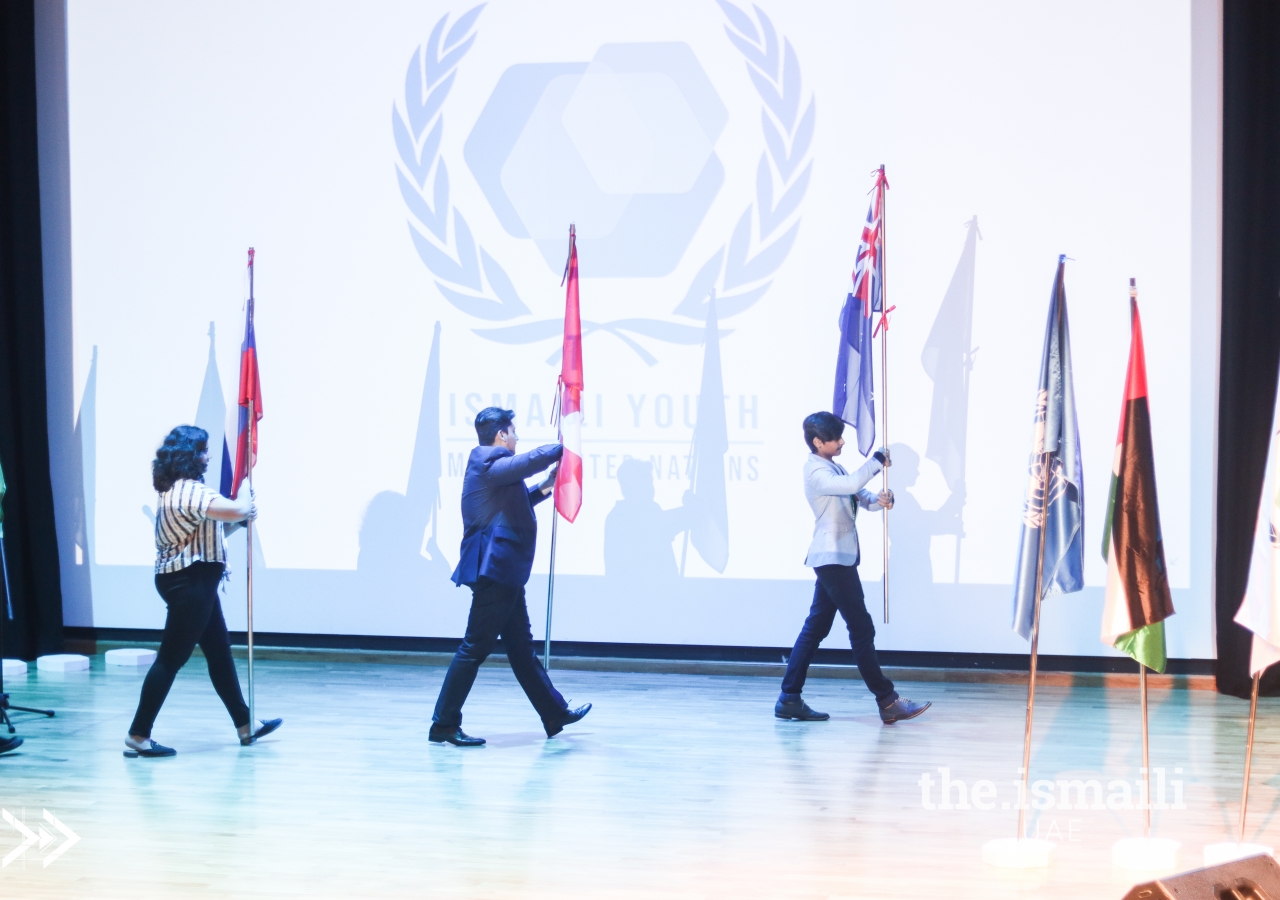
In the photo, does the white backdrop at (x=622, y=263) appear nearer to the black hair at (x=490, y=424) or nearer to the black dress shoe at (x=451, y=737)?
the black hair at (x=490, y=424)

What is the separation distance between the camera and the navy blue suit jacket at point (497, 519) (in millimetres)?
5340

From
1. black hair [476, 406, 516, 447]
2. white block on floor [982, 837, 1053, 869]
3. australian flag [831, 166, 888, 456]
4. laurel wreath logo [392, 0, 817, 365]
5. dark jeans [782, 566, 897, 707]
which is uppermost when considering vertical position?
laurel wreath logo [392, 0, 817, 365]

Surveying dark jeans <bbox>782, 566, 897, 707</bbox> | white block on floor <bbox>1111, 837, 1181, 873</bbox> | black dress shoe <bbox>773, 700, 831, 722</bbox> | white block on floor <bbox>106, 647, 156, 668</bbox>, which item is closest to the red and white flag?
dark jeans <bbox>782, 566, 897, 707</bbox>

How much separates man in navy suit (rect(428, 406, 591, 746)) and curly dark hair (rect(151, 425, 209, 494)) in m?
1.17

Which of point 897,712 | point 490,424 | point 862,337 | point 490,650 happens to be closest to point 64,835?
point 490,650

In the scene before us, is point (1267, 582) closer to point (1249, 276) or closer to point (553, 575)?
point (1249, 276)

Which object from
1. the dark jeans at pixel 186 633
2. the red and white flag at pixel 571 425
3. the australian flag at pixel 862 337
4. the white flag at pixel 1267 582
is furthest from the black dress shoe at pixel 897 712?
the dark jeans at pixel 186 633

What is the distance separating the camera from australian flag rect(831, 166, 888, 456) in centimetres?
610

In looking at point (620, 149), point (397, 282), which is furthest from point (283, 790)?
point (620, 149)

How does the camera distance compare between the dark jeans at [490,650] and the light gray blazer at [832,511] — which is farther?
the light gray blazer at [832,511]

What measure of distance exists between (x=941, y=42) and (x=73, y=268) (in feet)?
18.3

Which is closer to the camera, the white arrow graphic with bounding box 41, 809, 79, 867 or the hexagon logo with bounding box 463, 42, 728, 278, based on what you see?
the white arrow graphic with bounding box 41, 809, 79, 867

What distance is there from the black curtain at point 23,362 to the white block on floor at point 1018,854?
6138mm

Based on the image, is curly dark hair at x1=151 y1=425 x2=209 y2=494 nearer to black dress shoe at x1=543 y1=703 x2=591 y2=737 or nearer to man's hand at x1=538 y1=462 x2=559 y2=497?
man's hand at x1=538 y1=462 x2=559 y2=497
